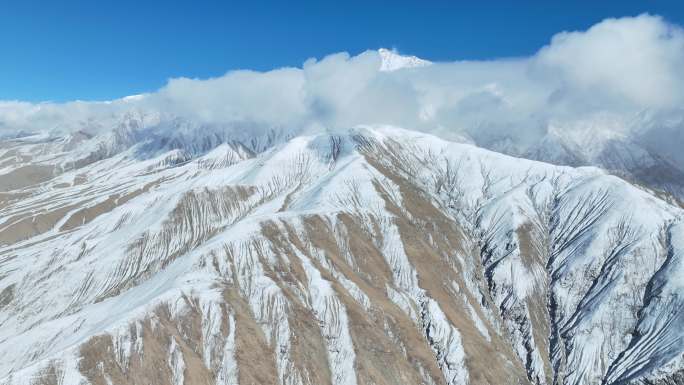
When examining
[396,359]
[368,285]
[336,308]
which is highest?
[368,285]

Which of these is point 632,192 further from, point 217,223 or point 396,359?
point 217,223

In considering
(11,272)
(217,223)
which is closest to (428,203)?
(217,223)

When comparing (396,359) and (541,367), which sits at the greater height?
(396,359)

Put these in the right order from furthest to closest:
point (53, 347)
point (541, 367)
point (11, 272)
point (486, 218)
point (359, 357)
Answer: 1. point (486, 218)
2. point (11, 272)
3. point (541, 367)
4. point (359, 357)
5. point (53, 347)

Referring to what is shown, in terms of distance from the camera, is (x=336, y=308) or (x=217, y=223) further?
(x=217, y=223)

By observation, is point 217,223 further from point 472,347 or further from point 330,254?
point 472,347

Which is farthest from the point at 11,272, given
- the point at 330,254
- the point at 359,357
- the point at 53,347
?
Answer: the point at 359,357

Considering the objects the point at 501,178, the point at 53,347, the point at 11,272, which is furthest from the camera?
the point at 501,178
